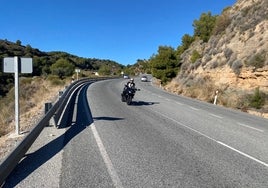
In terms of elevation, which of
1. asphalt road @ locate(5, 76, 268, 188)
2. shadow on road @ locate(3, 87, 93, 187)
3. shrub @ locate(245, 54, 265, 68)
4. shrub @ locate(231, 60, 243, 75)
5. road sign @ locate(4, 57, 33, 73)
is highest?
shrub @ locate(245, 54, 265, 68)

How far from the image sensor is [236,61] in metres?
33.3

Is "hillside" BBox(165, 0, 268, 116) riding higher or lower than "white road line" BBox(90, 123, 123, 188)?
higher

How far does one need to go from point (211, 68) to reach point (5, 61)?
105ft

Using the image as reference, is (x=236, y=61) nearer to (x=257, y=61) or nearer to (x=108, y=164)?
(x=257, y=61)

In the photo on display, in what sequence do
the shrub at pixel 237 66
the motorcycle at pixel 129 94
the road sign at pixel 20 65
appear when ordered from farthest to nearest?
1. the shrub at pixel 237 66
2. the motorcycle at pixel 129 94
3. the road sign at pixel 20 65

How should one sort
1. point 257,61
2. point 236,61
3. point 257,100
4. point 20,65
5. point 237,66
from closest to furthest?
point 20,65 → point 257,100 → point 257,61 → point 237,66 → point 236,61

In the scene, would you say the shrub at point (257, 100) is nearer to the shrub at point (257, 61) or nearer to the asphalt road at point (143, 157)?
the shrub at point (257, 61)

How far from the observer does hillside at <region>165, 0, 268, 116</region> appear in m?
28.7

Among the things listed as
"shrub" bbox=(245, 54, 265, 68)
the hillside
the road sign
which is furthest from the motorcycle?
"shrub" bbox=(245, 54, 265, 68)

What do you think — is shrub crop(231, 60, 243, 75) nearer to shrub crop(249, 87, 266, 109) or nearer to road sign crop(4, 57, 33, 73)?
shrub crop(249, 87, 266, 109)

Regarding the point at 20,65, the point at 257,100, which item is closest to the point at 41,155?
the point at 20,65

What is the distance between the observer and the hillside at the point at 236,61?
28734 millimetres

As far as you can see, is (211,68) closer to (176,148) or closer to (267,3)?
(267,3)

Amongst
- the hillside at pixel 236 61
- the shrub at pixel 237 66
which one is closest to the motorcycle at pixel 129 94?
the hillside at pixel 236 61
